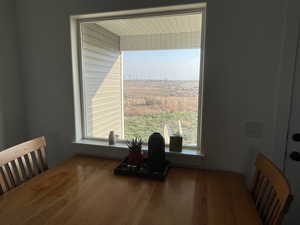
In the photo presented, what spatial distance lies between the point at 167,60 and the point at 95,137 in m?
1.02

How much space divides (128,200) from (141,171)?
301 millimetres

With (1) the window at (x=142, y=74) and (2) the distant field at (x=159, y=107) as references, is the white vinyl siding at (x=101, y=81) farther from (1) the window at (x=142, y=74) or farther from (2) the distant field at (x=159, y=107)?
(2) the distant field at (x=159, y=107)

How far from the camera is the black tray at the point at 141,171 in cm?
133

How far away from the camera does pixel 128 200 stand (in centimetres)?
109

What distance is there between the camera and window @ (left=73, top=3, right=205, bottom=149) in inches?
62.4

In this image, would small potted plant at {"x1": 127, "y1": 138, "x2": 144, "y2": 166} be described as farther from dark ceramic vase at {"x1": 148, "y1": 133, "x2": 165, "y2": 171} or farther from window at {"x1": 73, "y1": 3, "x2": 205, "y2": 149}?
window at {"x1": 73, "y1": 3, "x2": 205, "y2": 149}

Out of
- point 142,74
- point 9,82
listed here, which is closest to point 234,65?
point 142,74

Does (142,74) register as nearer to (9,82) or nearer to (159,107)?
(159,107)

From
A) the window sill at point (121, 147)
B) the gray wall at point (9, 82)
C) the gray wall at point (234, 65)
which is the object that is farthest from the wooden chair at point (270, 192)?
the gray wall at point (9, 82)

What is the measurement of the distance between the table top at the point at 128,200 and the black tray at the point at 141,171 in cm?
4

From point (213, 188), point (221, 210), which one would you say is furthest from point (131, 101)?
point (221, 210)

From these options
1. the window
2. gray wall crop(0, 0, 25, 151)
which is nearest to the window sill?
the window

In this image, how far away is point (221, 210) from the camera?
1003 mm

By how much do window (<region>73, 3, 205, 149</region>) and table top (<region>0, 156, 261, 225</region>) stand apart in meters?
0.44
